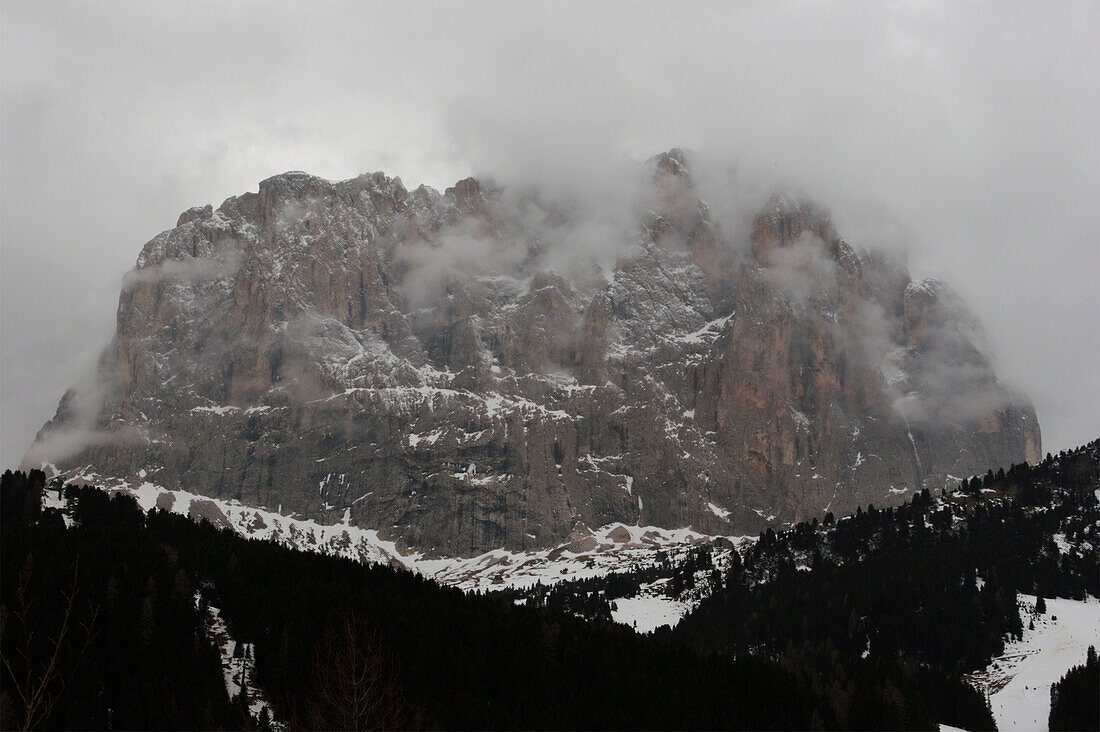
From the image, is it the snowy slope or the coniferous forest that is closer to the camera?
the coniferous forest

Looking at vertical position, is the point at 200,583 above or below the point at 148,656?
above

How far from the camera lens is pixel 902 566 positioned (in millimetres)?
169375

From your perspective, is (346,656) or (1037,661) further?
(1037,661)

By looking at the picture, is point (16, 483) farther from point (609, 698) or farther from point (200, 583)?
point (609, 698)

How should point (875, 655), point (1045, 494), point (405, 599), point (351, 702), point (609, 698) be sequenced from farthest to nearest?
point (1045, 494)
point (875, 655)
point (405, 599)
point (609, 698)
point (351, 702)

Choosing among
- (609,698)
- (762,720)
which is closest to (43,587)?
(609,698)

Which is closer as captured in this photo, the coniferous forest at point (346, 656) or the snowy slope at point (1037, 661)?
the coniferous forest at point (346, 656)

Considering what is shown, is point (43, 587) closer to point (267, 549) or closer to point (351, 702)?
point (267, 549)

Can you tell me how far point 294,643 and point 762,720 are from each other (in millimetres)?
43355

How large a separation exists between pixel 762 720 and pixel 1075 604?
92186mm

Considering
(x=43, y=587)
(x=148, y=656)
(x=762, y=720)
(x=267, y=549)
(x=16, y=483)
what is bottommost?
(x=762, y=720)

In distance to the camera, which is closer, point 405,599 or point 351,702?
point 351,702

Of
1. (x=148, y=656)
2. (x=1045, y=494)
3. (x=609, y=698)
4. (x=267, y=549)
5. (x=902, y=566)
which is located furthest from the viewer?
(x=1045, y=494)

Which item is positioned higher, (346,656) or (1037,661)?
(346,656)
